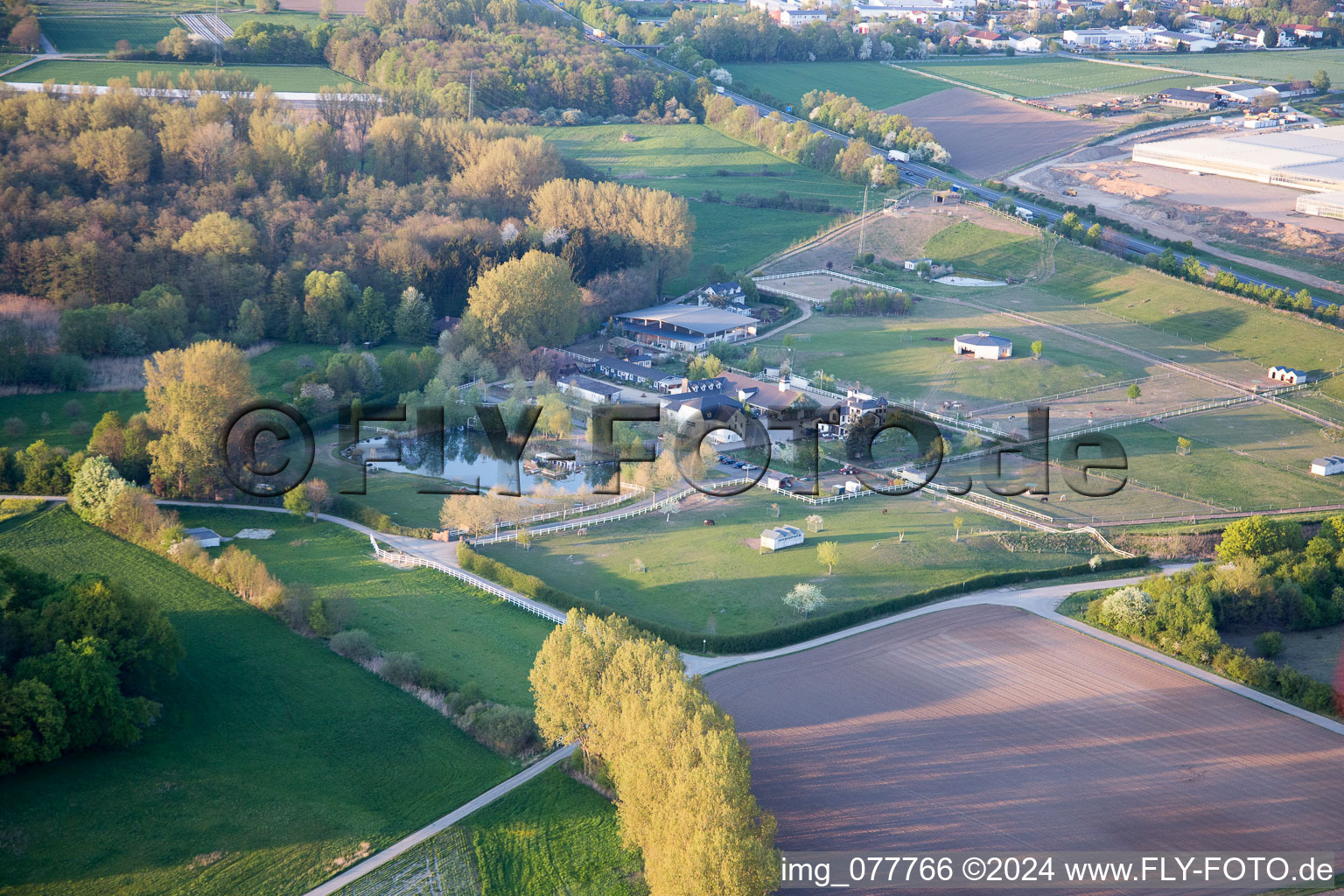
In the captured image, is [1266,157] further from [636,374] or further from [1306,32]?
[636,374]

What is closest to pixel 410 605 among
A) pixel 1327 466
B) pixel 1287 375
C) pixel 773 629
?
pixel 773 629

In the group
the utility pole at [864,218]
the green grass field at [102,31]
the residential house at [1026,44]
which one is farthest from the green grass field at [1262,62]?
the green grass field at [102,31]

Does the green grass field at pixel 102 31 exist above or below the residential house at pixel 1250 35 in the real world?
below

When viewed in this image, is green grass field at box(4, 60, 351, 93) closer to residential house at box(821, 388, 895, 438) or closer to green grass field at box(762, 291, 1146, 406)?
green grass field at box(762, 291, 1146, 406)

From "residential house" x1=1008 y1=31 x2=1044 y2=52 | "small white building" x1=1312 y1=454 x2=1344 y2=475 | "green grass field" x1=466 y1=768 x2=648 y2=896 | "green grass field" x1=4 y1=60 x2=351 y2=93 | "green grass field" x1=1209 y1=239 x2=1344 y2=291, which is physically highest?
"residential house" x1=1008 y1=31 x2=1044 y2=52

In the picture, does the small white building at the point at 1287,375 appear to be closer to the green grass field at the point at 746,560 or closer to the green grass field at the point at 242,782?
the green grass field at the point at 746,560

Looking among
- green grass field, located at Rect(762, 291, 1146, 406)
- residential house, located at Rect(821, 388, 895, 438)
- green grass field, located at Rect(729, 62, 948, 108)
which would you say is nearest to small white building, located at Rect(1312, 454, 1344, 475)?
green grass field, located at Rect(762, 291, 1146, 406)
